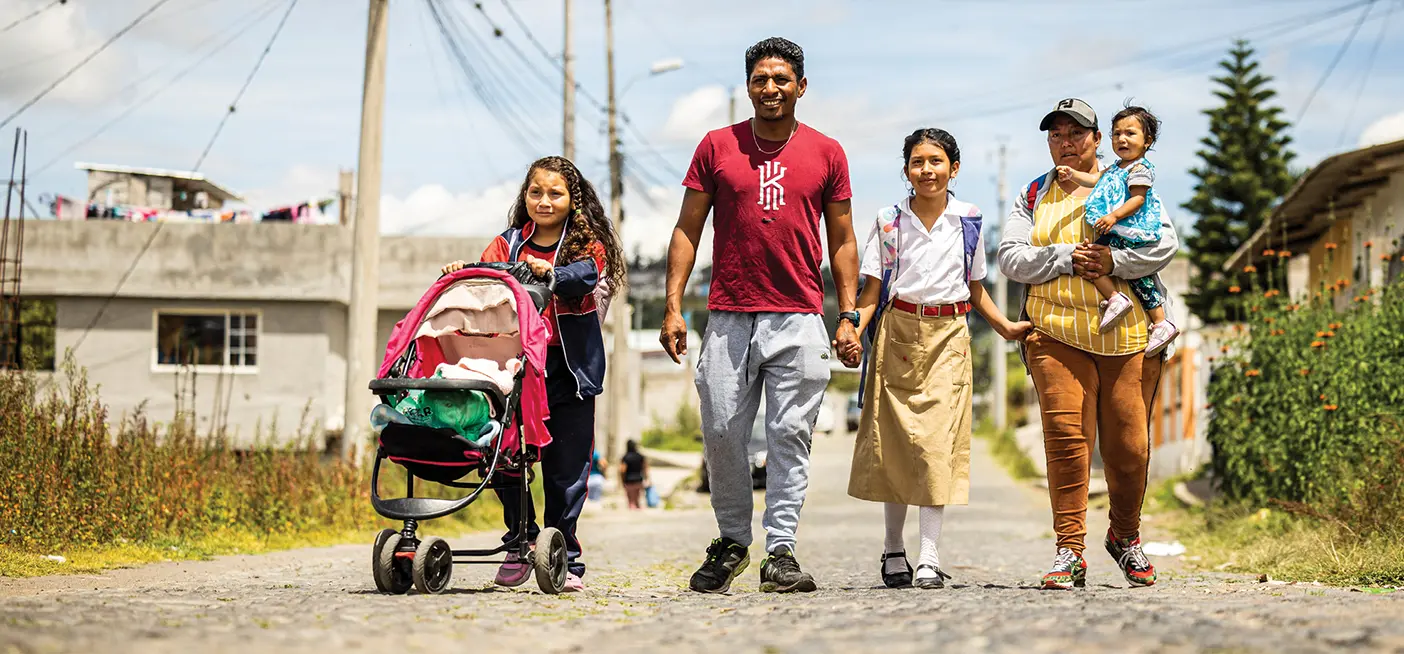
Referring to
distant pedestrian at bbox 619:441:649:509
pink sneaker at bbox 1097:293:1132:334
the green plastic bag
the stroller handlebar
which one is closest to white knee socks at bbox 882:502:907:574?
pink sneaker at bbox 1097:293:1132:334

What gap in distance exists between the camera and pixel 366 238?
14.7m

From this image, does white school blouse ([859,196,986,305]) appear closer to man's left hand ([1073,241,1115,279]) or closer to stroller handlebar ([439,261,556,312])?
man's left hand ([1073,241,1115,279])

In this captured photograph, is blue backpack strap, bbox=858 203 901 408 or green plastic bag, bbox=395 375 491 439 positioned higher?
blue backpack strap, bbox=858 203 901 408

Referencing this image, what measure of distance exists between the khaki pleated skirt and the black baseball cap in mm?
1054

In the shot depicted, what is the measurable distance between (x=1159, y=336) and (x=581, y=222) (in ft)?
8.63

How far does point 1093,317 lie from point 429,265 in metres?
24.0

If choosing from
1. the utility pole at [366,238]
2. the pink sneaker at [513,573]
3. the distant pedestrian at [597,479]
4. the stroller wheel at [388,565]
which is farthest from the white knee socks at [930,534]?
the distant pedestrian at [597,479]

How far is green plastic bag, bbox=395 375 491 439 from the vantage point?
5660 mm

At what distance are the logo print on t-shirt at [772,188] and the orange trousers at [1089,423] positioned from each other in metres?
1.38

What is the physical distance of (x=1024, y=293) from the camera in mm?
6711

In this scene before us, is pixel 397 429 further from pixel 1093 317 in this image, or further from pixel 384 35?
pixel 384 35

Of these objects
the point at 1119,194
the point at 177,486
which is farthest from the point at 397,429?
the point at 177,486

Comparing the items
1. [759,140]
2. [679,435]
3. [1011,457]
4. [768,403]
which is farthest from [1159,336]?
[679,435]

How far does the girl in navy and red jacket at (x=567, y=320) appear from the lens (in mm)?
6211
